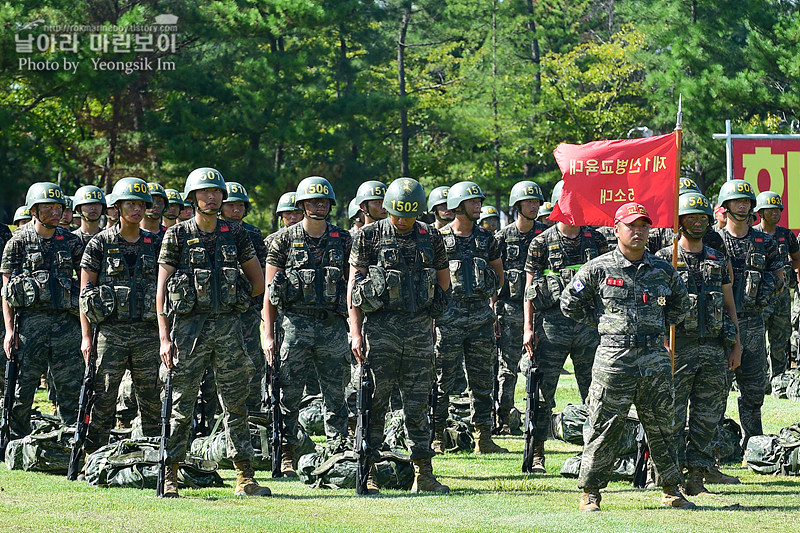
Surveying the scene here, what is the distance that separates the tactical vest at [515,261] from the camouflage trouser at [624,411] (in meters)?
4.67

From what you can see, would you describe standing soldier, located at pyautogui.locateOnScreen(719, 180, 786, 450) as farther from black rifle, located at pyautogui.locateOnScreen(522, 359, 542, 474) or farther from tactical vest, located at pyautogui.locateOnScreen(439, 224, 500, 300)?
tactical vest, located at pyautogui.locateOnScreen(439, 224, 500, 300)

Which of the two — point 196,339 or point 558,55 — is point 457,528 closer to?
point 196,339

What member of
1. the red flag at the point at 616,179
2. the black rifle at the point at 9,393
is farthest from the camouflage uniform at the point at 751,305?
the black rifle at the point at 9,393

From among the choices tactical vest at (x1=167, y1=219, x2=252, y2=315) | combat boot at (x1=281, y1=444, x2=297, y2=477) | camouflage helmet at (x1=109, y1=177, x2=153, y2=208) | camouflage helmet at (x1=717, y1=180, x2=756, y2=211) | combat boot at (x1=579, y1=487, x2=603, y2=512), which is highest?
camouflage helmet at (x1=717, y1=180, x2=756, y2=211)

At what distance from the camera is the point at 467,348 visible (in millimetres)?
11453

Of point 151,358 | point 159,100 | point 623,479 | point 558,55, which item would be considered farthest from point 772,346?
point 558,55

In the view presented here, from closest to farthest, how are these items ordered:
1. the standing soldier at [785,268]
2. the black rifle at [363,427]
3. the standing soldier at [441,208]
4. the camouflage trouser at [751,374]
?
the black rifle at [363,427] < the camouflage trouser at [751,374] < the standing soldier at [785,268] < the standing soldier at [441,208]

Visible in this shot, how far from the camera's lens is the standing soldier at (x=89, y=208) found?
1208cm

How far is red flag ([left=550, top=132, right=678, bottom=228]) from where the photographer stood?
9797mm

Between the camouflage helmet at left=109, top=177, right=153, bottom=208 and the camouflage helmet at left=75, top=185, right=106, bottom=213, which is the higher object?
the camouflage helmet at left=75, top=185, right=106, bottom=213

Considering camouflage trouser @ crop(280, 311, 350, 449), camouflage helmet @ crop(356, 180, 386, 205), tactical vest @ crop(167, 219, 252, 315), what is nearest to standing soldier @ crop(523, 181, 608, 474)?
camouflage trouser @ crop(280, 311, 350, 449)

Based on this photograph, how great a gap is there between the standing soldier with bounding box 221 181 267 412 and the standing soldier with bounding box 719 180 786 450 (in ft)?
14.9

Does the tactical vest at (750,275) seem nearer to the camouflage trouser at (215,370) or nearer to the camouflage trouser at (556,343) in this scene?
the camouflage trouser at (556,343)

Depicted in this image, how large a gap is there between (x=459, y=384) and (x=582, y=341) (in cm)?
388
